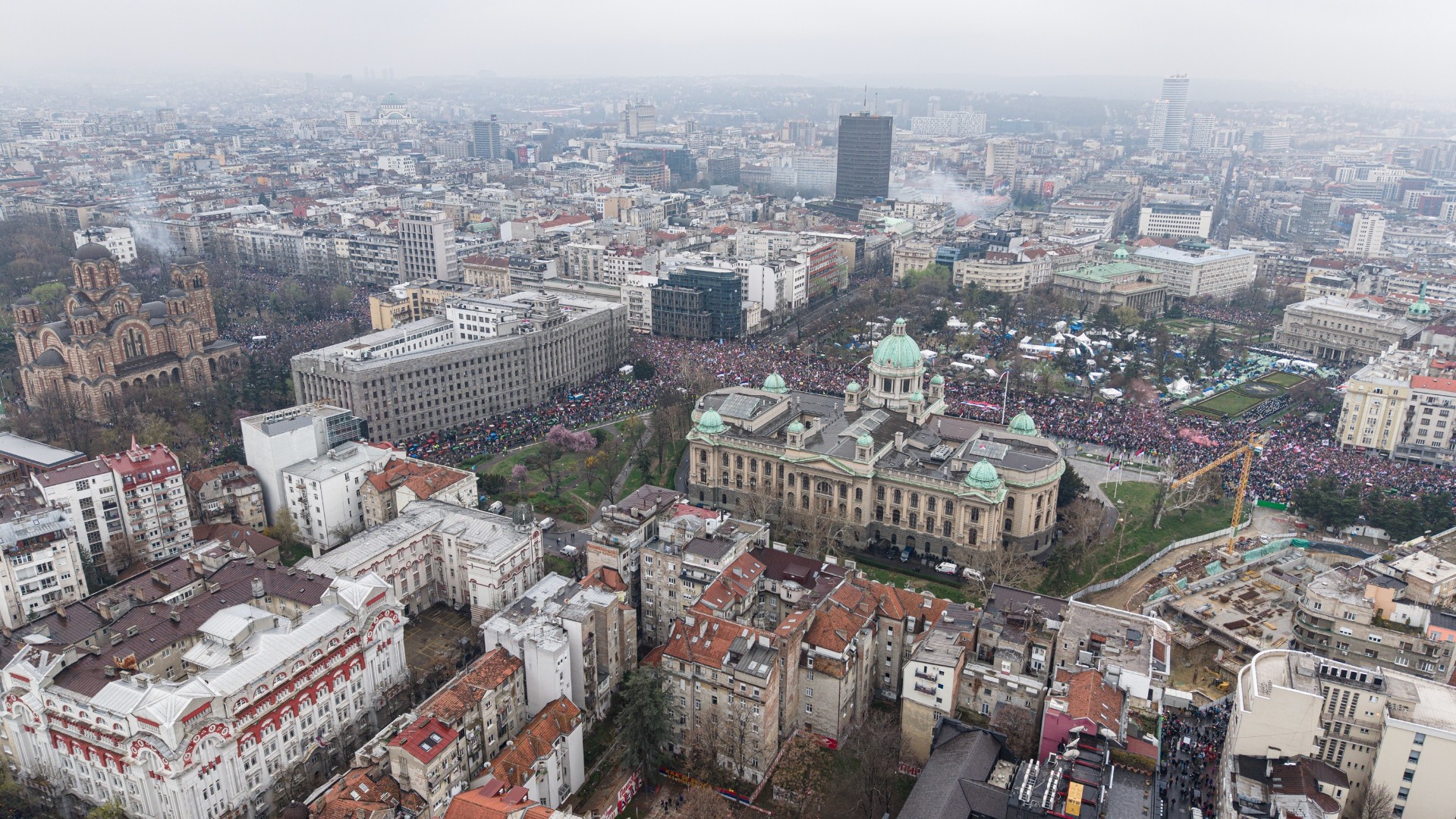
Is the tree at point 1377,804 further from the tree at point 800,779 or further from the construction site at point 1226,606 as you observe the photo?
the tree at point 800,779

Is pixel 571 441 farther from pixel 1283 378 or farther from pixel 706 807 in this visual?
pixel 1283 378

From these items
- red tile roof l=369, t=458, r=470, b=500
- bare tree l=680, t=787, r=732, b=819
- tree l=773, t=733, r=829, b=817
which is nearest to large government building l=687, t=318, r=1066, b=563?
red tile roof l=369, t=458, r=470, b=500

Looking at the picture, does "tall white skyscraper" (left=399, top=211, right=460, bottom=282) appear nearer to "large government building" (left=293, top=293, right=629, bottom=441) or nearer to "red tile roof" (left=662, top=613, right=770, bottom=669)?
→ "large government building" (left=293, top=293, right=629, bottom=441)

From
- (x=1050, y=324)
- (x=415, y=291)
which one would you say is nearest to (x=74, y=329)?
(x=415, y=291)

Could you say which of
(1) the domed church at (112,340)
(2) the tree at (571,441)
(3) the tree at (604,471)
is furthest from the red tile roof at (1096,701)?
(1) the domed church at (112,340)

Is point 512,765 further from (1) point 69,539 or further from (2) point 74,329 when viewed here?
(2) point 74,329

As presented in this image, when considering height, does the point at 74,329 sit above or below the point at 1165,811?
above

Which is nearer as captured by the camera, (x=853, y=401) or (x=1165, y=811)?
(x=1165, y=811)
